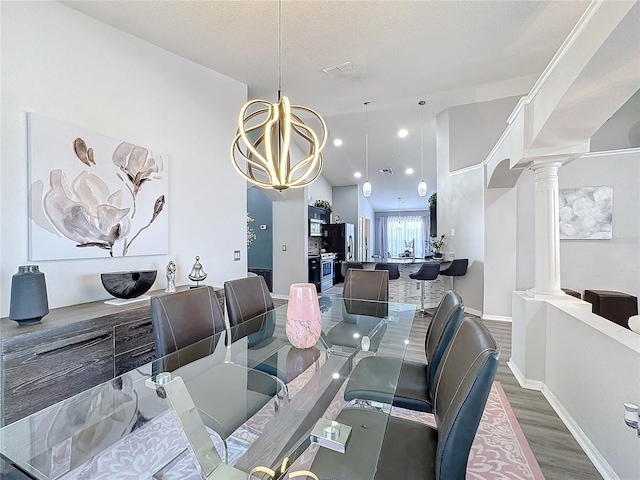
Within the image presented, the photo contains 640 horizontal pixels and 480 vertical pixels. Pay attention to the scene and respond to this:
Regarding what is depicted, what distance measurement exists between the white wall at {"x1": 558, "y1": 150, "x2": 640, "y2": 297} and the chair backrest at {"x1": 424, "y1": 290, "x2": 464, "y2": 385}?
3869 millimetres

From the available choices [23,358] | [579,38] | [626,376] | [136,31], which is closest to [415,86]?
[579,38]

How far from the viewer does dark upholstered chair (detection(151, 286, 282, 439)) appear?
58.3 inches

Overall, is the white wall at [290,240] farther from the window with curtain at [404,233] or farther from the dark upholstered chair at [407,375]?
the window with curtain at [404,233]

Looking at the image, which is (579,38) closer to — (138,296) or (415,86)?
(415,86)

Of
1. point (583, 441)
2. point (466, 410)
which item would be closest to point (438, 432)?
point (466, 410)

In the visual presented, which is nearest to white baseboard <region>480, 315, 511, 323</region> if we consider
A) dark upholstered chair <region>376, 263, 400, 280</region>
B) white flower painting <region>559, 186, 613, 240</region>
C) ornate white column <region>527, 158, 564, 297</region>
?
white flower painting <region>559, 186, 613, 240</region>

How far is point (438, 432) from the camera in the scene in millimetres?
1177

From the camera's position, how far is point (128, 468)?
5.47 ft

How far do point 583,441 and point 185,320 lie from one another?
269cm

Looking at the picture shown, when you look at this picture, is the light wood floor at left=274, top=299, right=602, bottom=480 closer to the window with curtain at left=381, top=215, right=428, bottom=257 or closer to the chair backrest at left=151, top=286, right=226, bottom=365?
the chair backrest at left=151, top=286, right=226, bottom=365

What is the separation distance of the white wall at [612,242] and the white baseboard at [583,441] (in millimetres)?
2815

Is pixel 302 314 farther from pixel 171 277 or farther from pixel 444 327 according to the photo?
pixel 171 277

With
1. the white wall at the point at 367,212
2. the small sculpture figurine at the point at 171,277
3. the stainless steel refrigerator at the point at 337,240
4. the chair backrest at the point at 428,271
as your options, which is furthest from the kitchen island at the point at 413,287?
the small sculpture figurine at the point at 171,277

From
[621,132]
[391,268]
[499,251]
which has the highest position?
[621,132]
